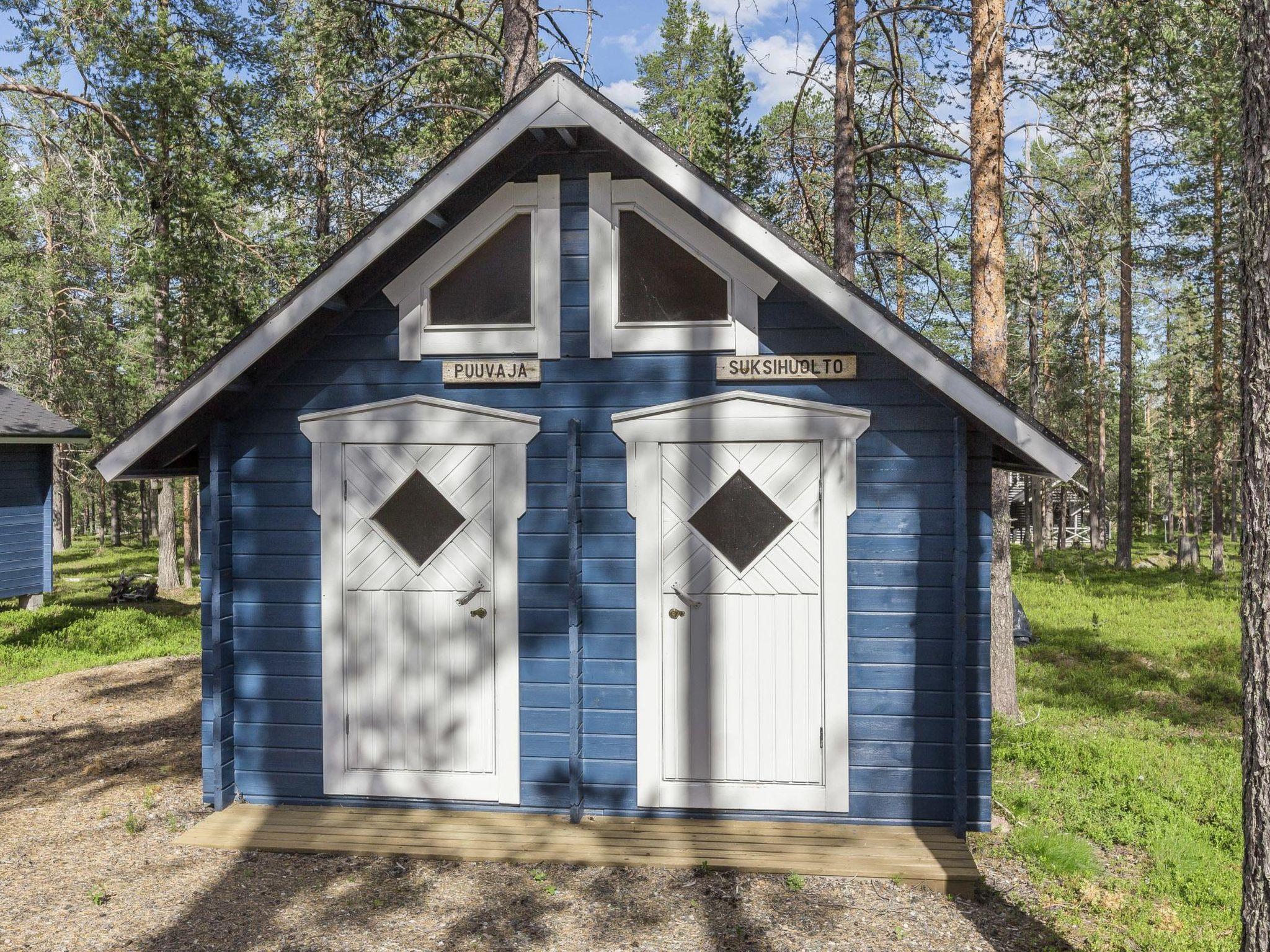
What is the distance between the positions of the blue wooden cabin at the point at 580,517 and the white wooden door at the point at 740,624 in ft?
0.06

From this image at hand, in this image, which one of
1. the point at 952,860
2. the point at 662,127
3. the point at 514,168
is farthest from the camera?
the point at 662,127

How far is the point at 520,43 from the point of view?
9555 mm

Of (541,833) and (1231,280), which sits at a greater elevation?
(1231,280)

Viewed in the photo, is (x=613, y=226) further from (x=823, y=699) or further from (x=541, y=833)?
(x=541, y=833)

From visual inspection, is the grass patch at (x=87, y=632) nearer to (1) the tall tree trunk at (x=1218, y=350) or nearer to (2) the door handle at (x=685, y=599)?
(2) the door handle at (x=685, y=599)

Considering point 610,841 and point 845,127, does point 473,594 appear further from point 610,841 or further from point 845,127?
point 845,127

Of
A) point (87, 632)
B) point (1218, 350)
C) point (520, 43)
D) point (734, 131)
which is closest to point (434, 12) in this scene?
point (520, 43)

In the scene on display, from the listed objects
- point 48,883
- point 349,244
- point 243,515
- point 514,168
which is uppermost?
point 514,168

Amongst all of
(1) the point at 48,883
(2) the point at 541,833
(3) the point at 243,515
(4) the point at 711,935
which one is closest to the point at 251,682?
(3) the point at 243,515

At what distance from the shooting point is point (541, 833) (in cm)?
577

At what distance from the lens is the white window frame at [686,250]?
5938mm

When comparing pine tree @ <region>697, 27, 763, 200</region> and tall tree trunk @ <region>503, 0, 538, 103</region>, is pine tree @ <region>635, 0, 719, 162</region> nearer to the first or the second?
pine tree @ <region>697, 27, 763, 200</region>

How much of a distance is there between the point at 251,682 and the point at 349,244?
129 inches

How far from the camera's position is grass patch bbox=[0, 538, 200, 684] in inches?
483
